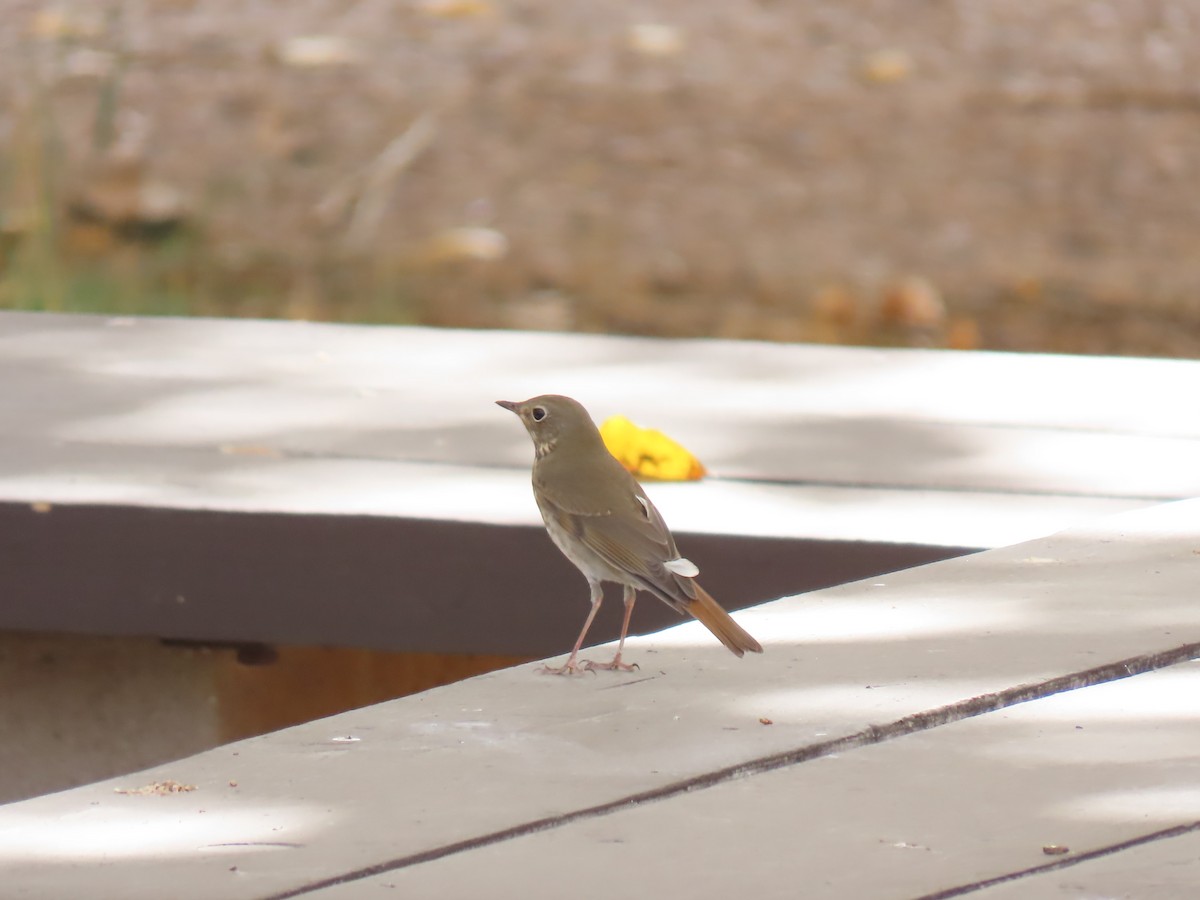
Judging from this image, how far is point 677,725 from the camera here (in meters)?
2.99

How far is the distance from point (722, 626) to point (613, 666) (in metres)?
0.18

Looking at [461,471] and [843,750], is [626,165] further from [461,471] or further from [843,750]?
[843,750]

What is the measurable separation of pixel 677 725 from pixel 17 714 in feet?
6.98

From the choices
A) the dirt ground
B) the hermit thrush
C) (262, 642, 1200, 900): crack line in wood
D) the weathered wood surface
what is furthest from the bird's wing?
Result: the dirt ground

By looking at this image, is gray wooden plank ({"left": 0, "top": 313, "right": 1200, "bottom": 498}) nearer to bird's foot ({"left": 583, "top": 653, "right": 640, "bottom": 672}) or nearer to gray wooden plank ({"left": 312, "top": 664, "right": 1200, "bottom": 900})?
bird's foot ({"left": 583, "top": 653, "right": 640, "bottom": 672})

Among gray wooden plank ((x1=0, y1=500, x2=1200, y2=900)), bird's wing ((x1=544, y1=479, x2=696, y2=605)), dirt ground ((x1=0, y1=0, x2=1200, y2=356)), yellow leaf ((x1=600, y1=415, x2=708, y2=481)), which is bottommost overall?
dirt ground ((x1=0, y1=0, x2=1200, y2=356))

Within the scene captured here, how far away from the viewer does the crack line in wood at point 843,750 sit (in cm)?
245

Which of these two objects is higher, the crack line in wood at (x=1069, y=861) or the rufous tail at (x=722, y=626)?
the crack line in wood at (x=1069, y=861)

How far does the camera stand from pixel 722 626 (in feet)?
10.5

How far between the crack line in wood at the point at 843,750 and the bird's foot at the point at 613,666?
480mm

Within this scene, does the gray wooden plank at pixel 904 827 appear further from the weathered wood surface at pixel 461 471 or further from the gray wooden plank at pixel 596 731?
the weathered wood surface at pixel 461 471

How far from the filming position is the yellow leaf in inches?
185

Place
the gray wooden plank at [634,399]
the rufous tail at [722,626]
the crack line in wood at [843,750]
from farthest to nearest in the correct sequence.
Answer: the gray wooden plank at [634,399], the rufous tail at [722,626], the crack line in wood at [843,750]

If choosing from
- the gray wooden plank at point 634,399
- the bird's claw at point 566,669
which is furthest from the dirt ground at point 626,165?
the bird's claw at point 566,669
